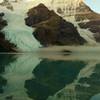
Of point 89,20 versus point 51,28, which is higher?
point 89,20

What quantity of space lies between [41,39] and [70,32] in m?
2.05

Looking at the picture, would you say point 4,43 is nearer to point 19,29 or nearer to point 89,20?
point 19,29

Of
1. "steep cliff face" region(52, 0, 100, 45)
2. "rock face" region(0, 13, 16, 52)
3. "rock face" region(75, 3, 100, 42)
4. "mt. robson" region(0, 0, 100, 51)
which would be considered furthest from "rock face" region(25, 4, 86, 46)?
"rock face" region(0, 13, 16, 52)

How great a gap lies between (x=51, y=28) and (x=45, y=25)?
1.63 feet

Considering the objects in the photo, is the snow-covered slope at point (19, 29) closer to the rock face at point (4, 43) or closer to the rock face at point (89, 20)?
the rock face at point (4, 43)

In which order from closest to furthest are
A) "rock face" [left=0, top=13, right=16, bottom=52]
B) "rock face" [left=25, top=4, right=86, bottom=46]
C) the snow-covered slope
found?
1. "rock face" [left=25, top=4, right=86, bottom=46]
2. "rock face" [left=0, top=13, right=16, bottom=52]
3. the snow-covered slope

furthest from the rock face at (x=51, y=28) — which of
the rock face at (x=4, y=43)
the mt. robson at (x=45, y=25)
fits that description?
the rock face at (x=4, y=43)

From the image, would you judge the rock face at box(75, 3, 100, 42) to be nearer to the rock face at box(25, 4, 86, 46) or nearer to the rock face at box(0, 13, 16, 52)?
the rock face at box(25, 4, 86, 46)

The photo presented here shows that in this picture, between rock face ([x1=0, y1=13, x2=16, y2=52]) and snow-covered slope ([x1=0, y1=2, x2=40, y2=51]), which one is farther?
snow-covered slope ([x1=0, y1=2, x2=40, y2=51])

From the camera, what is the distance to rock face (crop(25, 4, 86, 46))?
2327 centimetres

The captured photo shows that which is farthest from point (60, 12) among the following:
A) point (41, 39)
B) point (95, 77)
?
point (95, 77)

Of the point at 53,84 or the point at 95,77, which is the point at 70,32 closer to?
the point at 95,77

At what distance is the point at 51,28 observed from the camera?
2355 centimetres

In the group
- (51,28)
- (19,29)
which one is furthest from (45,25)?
(19,29)
